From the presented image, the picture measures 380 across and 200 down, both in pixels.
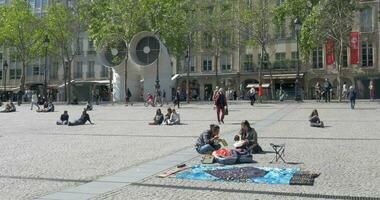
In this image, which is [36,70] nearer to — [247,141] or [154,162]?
[247,141]

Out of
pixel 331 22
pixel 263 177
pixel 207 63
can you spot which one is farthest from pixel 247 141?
pixel 207 63

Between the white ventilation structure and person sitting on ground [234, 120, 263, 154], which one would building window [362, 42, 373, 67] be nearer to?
the white ventilation structure

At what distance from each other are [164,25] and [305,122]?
30.6 m

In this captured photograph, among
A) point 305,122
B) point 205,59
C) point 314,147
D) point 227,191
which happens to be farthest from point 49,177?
point 205,59

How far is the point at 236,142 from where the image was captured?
13156 mm

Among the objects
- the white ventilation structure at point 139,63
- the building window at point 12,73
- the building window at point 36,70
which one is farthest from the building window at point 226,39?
the building window at point 12,73

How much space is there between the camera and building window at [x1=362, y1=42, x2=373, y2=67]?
189 ft

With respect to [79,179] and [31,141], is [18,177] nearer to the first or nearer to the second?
[79,179]

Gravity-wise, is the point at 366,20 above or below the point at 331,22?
above

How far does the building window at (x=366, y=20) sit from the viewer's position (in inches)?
2282

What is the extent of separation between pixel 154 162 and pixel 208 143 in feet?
6.12

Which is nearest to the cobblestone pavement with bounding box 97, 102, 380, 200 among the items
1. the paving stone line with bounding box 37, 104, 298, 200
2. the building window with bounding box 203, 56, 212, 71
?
the paving stone line with bounding box 37, 104, 298, 200

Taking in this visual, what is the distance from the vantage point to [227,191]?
838 centimetres

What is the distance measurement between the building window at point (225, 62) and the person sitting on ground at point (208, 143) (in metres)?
52.7
